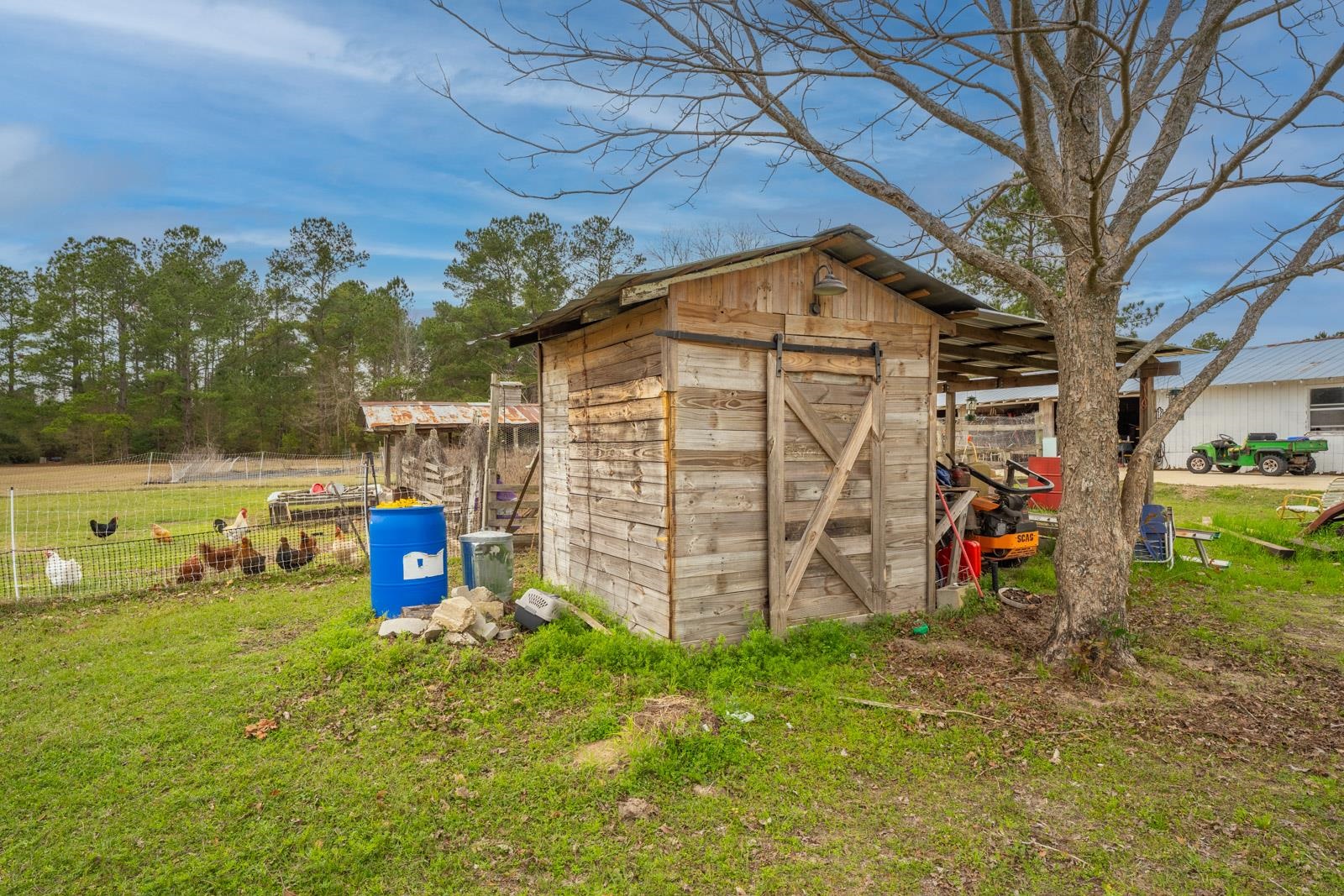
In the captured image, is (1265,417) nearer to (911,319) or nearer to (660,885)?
(911,319)

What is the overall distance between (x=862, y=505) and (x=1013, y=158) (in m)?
3.27

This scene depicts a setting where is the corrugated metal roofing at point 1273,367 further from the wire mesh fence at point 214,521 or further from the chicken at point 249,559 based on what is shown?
the chicken at point 249,559

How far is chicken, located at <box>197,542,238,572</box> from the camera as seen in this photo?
899 centimetres

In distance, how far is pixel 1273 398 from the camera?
67.8 feet

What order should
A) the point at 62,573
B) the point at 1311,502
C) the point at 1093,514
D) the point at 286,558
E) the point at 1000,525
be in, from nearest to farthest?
the point at 1093,514 < the point at 1000,525 < the point at 62,573 < the point at 286,558 < the point at 1311,502

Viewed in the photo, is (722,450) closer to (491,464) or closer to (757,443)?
(757,443)

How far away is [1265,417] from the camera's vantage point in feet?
68.3

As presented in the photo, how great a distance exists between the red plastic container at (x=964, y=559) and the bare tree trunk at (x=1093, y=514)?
83.5 inches

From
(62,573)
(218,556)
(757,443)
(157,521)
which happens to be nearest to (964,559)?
(757,443)

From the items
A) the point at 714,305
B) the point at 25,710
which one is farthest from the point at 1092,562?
the point at 25,710

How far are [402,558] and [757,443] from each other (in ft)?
12.2

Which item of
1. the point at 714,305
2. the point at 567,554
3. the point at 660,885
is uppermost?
the point at 714,305

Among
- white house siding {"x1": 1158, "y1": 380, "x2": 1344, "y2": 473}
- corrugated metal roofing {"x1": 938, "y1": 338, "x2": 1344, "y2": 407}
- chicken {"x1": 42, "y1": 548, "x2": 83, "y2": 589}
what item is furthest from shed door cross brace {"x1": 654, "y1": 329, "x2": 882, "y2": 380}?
white house siding {"x1": 1158, "y1": 380, "x2": 1344, "y2": 473}

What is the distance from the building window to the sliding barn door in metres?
21.4
